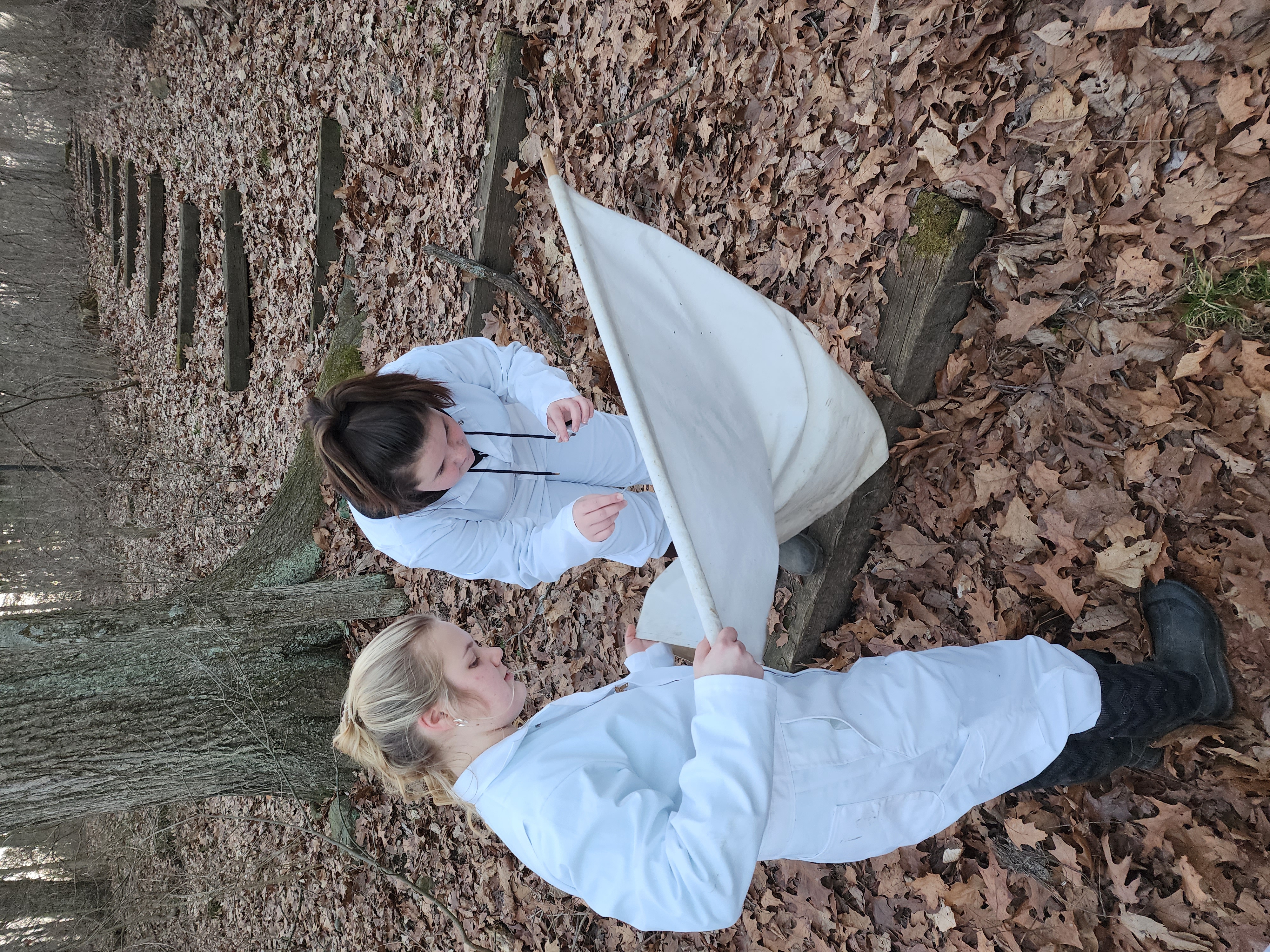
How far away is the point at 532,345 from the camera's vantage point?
4.41m

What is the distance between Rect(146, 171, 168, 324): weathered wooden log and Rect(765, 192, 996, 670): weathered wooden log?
9163mm

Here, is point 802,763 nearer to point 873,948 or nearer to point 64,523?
point 873,948

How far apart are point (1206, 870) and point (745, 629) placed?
163 centimetres

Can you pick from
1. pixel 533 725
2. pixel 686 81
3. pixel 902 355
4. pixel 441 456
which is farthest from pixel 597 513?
pixel 686 81

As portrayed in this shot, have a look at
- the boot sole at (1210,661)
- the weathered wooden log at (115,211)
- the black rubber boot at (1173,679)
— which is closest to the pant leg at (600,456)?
the black rubber boot at (1173,679)

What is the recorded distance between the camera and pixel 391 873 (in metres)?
4.68

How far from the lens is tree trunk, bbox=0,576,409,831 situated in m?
3.33

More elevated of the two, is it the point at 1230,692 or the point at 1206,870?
the point at 1230,692

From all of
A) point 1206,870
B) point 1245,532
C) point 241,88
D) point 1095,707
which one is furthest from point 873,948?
point 241,88

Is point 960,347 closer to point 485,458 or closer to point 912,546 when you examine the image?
point 912,546

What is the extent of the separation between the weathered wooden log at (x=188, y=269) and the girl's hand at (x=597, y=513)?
24.2ft

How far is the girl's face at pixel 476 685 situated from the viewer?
1.99 meters

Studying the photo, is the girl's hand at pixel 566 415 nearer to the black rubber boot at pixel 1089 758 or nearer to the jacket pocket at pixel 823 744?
the jacket pocket at pixel 823 744

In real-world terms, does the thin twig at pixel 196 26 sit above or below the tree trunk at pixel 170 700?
above
